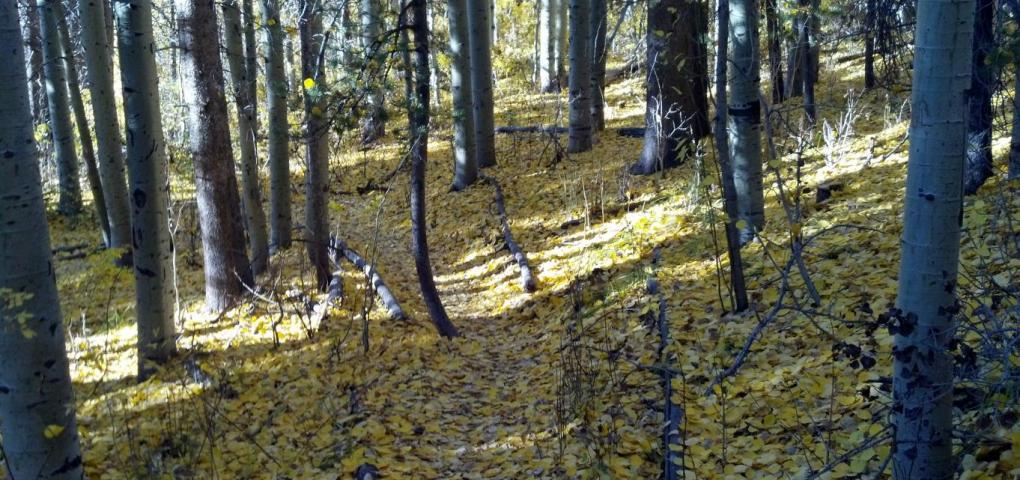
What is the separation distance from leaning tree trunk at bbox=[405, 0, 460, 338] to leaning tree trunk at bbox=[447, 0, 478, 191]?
5341mm

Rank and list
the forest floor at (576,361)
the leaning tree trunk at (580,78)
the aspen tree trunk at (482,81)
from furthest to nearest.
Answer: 1. the leaning tree trunk at (580,78)
2. the aspen tree trunk at (482,81)
3. the forest floor at (576,361)

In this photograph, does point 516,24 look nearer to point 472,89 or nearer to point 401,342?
point 472,89

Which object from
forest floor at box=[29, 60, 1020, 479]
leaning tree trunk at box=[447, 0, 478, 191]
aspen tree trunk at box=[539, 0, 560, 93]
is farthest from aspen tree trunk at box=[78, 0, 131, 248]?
aspen tree trunk at box=[539, 0, 560, 93]

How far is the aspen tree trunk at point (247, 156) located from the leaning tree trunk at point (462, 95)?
3526mm

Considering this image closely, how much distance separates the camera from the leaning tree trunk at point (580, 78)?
42.7 ft

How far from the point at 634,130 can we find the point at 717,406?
10550 millimetres

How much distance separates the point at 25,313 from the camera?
3.64 meters

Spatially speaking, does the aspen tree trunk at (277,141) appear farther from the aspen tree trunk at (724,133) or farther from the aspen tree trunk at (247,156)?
the aspen tree trunk at (724,133)

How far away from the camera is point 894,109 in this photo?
10.4 m

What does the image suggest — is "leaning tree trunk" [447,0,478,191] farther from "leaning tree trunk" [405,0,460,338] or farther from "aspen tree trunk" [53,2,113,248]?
"aspen tree trunk" [53,2,113,248]

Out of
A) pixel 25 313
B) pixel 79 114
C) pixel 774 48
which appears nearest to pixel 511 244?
pixel 774 48

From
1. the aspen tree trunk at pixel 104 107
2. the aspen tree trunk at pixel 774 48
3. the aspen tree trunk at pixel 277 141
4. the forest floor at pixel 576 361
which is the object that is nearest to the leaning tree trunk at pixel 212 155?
the forest floor at pixel 576 361

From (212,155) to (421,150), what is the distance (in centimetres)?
233

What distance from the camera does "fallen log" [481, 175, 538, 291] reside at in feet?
28.1
